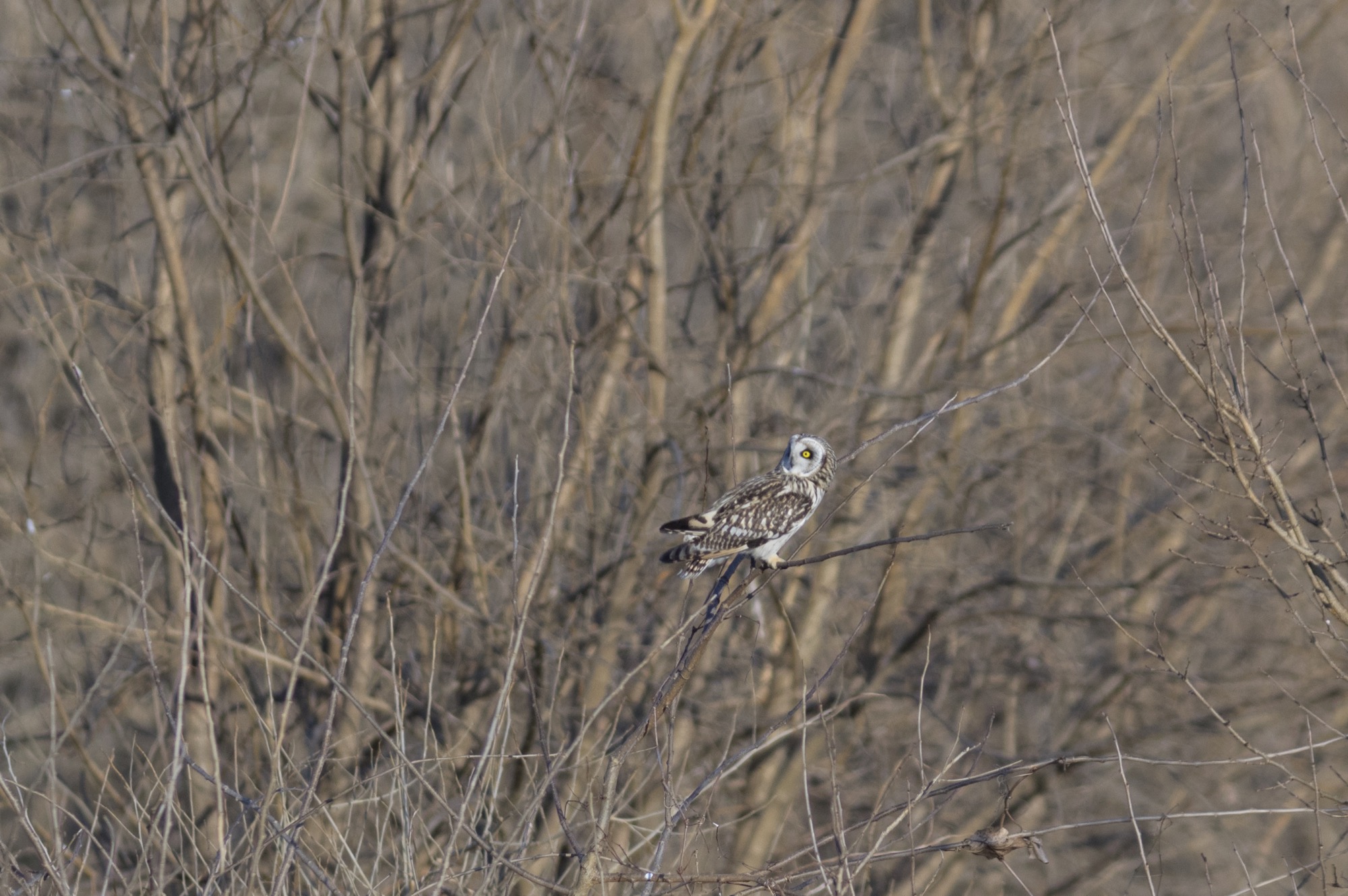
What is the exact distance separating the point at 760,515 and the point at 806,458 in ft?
1.79

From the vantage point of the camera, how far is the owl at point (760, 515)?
4.90 metres

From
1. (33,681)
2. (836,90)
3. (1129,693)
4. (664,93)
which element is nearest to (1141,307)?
(664,93)

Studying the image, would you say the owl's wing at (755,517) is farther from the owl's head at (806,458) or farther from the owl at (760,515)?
the owl's head at (806,458)

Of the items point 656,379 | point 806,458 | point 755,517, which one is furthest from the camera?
point 656,379

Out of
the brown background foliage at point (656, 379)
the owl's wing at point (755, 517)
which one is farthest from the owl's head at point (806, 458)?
the brown background foliage at point (656, 379)

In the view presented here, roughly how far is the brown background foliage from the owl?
1.67 m

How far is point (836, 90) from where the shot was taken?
9219 millimetres

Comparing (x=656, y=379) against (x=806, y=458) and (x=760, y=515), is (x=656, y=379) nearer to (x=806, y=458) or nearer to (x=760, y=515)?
(x=806, y=458)

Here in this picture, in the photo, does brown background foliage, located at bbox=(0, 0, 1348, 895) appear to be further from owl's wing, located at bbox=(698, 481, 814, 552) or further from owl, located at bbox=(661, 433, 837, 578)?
owl's wing, located at bbox=(698, 481, 814, 552)

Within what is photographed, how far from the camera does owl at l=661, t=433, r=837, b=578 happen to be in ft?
16.1

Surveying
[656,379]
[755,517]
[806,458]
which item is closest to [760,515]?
[755,517]

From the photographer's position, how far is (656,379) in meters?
8.54

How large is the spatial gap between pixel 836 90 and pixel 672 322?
259 cm

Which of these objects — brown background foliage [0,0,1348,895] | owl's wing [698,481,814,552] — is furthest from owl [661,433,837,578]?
brown background foliage [0,0,1348,895]
